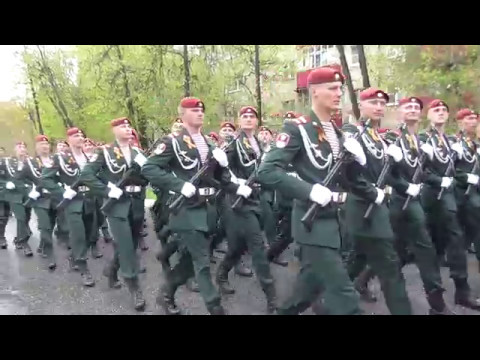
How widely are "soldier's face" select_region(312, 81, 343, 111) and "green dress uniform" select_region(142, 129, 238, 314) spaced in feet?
4.46

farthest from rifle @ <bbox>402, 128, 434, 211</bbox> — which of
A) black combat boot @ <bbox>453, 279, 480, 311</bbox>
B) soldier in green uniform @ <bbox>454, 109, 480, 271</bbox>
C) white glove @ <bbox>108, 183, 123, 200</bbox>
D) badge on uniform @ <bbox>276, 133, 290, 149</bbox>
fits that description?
white glove @ <bbox>108, 183, 123, 200</bbox>

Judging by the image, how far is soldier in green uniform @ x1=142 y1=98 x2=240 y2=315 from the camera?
15.0 ft

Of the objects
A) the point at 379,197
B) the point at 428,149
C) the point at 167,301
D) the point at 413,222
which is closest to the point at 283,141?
the point at 379,197

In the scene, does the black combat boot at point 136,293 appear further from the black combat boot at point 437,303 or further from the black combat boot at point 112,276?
the black combat boot at point 437,303

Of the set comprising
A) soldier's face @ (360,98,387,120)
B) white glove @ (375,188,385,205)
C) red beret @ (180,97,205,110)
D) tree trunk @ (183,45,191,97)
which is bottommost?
white glove @ (375,188,385,205)

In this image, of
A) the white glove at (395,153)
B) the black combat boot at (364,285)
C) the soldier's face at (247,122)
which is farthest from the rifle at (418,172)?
the soldier's face at (247,122)

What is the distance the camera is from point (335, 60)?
625 inches

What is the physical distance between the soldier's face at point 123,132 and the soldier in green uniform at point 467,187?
3.49 m

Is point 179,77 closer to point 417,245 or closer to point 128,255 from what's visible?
point 128,255

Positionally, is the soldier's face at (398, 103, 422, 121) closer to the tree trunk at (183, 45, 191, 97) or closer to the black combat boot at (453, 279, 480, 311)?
the black combat boot at (453, 279, 480, 311)

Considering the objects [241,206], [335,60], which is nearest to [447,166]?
[241,206]

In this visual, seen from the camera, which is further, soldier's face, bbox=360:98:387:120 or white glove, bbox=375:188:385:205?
soldier's face, bbox=360:98:387:120

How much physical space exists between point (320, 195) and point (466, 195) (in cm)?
288

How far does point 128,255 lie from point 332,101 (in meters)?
2.78
